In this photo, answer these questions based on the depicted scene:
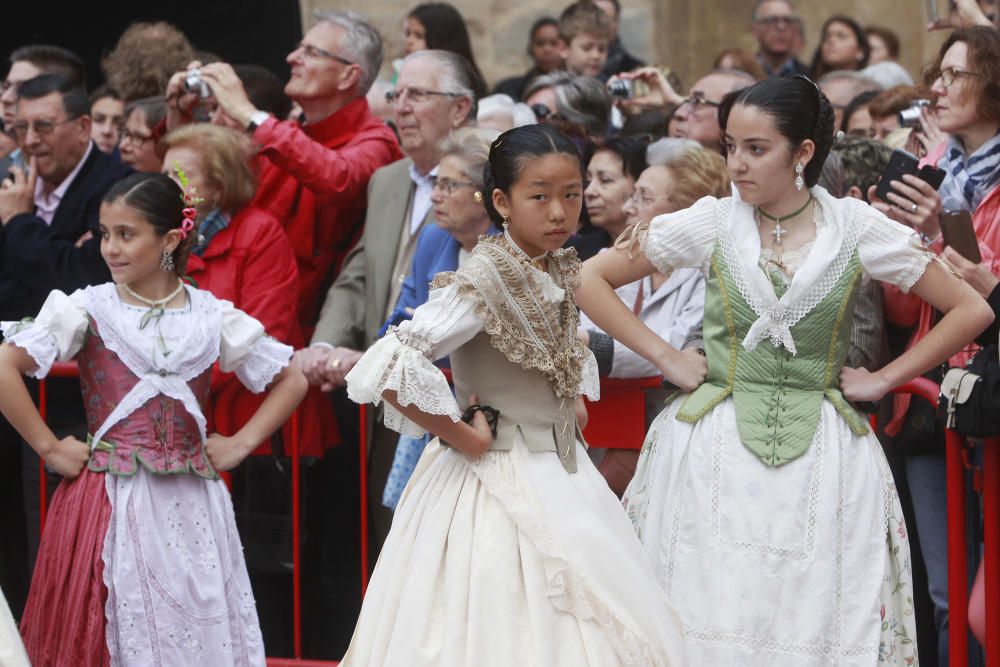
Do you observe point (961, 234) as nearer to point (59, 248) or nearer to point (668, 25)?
point (59, 248)

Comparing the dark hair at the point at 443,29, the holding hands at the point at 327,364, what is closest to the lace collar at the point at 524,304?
the holding hands at the point at 327,364

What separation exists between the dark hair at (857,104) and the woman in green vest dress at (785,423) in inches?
104

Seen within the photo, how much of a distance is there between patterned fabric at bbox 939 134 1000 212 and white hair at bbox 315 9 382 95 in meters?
2.68

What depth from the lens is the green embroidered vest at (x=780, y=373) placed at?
4254mm

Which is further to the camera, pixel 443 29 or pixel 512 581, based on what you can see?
pixel 443 29

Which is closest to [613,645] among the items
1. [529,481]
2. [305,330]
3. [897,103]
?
[529,481]

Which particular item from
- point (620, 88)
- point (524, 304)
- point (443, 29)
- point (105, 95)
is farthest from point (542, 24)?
point (524, 304)

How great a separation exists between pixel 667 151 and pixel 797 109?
1.37 metres

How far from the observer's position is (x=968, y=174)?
A: 516cm

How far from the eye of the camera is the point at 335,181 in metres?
6.25

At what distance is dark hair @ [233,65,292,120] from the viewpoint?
279 inches

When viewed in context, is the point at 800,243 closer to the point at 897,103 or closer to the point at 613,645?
the point at 613,645

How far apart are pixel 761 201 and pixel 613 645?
1.35m

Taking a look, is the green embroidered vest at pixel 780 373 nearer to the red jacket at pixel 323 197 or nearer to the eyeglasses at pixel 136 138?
the red jacket at pixel 323 197
